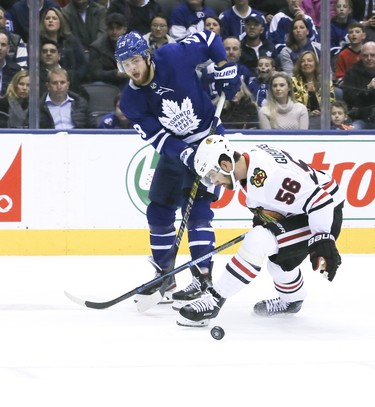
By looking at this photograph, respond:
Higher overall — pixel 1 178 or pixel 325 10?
pixel 325 10

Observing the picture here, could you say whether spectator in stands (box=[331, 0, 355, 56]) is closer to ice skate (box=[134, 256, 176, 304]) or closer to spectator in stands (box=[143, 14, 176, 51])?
spectator in stands (box=[143, 14, 176, 51])

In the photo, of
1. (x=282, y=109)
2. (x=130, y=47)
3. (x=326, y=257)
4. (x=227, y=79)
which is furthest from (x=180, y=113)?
(x=282, y=109)

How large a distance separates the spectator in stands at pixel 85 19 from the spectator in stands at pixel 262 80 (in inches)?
39.5

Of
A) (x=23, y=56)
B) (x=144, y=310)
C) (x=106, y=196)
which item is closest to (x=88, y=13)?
(x=23, y=56)

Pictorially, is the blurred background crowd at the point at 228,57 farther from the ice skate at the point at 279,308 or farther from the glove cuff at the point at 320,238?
the glove cuff at the point at 320,238

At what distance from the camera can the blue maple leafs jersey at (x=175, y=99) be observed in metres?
4.58

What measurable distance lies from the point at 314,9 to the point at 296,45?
0.82 ft

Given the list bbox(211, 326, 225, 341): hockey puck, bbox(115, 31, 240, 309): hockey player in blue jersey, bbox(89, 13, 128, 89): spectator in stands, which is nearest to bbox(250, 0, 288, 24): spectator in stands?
bbox(89, 13, 128, 89): spectator in stands

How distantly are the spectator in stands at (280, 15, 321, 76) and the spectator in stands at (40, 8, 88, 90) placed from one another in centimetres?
127

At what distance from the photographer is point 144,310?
177 inches

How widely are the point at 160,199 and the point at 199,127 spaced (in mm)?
371

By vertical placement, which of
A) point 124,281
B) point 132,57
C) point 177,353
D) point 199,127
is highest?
point 132,57

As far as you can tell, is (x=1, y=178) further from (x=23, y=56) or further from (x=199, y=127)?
(x=199, y=127)

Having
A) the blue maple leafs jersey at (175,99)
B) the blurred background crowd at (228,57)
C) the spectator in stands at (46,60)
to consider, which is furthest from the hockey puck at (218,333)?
the spectator in stands at (46,60)
